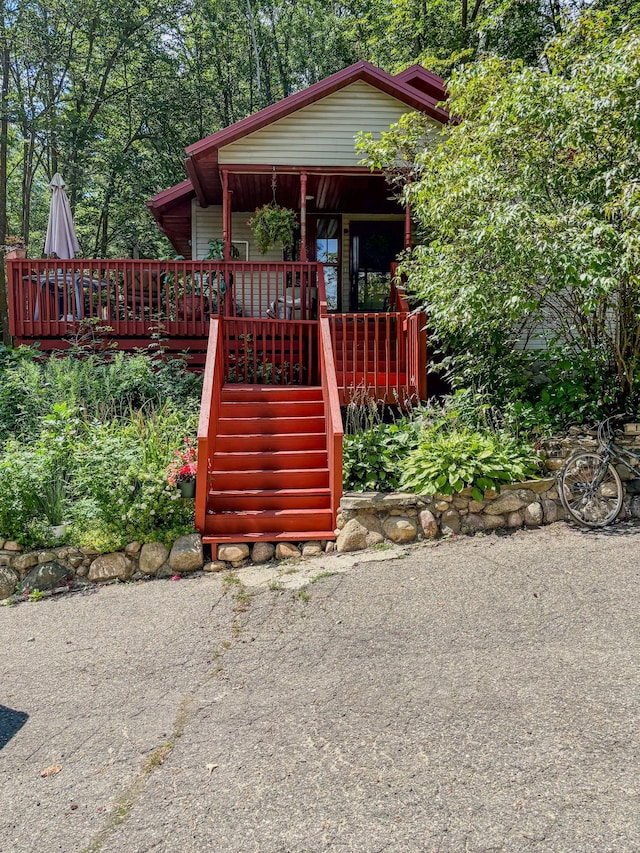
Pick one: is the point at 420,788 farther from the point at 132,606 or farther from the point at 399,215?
the point at 399,215

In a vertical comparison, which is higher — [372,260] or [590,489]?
[372,260]

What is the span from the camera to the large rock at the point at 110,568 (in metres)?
5.30

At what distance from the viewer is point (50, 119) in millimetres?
15445

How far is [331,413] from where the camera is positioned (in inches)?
237

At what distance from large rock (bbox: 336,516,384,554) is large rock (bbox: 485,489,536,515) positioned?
3.69ft

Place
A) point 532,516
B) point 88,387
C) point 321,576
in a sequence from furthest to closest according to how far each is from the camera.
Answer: point 88,387, point 532,516, point 321,576

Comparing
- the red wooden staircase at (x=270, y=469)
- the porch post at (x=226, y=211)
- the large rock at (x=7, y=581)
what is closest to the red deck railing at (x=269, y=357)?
the red wooden staircase at (x=270, y=469)

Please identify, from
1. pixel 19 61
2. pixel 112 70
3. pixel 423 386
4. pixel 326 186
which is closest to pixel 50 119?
pixel 19 61

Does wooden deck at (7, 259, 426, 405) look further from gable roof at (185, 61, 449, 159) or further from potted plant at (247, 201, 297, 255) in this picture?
gable roof at (185, 61, 449, 159)

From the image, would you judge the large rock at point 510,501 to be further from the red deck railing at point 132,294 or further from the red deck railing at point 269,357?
the red deck railing at point 132,294

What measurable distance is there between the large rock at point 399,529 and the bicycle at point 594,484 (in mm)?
1488

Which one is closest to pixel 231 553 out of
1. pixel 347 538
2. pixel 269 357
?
pixel 347 538

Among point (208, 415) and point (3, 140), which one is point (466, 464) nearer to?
point (208, 415)

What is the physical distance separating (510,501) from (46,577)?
436 centimetres
